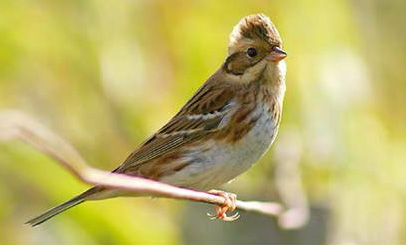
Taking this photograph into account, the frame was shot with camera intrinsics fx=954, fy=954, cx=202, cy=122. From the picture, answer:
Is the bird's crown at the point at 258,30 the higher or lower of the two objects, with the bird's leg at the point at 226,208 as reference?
higher

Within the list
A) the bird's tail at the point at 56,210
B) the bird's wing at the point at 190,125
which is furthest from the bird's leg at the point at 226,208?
the bird's tail at the point at 56,210

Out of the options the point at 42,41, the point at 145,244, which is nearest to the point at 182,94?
the point at 42,41

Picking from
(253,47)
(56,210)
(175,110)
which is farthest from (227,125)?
(56,210)

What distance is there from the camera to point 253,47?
339 centimetres

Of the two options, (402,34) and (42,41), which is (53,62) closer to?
(42,41)

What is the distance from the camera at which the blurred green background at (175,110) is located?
333 cm

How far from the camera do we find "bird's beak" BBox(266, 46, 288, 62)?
3279mm

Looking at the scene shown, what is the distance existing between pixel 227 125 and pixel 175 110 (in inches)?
20.4

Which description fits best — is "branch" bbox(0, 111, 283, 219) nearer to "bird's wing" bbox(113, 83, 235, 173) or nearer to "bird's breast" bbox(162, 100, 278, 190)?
"bird's breast" bbox(162, 100, 278, 190)

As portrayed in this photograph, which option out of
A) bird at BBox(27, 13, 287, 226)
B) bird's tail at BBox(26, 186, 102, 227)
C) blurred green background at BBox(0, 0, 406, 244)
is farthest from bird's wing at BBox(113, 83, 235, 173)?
bird's tail at BBox(26, 186, 102, 227)

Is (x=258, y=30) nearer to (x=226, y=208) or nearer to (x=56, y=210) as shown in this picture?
(x=226, y=208)

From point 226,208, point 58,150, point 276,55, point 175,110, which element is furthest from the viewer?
point 175,110

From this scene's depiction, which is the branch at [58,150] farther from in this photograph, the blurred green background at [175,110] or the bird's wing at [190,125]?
the bird's wing at [190,125]

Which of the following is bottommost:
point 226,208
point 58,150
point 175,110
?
point 58,150
